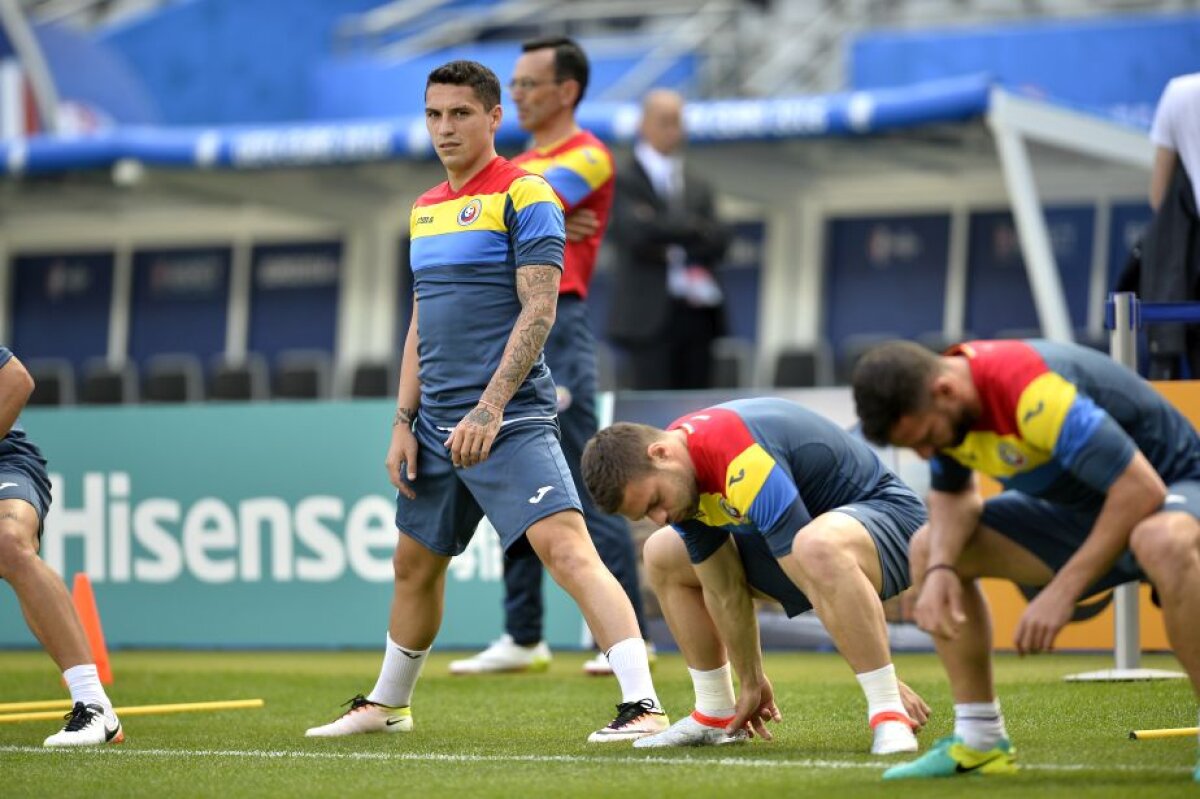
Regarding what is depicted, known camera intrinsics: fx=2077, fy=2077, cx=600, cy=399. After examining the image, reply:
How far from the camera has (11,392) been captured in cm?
715

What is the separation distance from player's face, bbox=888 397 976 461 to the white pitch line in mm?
1117

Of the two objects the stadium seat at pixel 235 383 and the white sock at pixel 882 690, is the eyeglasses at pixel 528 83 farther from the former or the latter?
the stadium seat at pixel 235 383

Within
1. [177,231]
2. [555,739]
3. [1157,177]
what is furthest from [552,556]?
[177,231]

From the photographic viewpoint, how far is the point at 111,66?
825 inches

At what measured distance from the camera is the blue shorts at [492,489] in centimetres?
678

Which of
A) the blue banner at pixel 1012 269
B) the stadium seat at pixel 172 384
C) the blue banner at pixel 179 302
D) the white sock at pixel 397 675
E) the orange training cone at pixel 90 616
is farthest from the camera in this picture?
the blue banner at pixel 179 302

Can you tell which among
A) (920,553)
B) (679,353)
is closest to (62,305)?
(679,353)

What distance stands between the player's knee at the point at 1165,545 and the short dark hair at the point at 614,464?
4.67 feet

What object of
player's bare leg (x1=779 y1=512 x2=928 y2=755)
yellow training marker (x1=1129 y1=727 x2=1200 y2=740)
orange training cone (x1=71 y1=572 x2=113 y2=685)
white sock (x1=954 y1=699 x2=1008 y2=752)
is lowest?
orange training cone (x1=71 y1=572 x2=113 y2=685)

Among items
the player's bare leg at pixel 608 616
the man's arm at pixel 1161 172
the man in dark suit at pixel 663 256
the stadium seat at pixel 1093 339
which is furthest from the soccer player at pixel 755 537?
the stadium seat at pixel 1093 339

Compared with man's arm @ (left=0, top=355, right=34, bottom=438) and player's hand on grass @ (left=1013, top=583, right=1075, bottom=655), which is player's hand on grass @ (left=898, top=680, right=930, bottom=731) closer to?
player's hand on grass @ (left=1013, top=583, right=1075, bottom=655)

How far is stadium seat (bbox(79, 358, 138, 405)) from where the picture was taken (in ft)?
60.8

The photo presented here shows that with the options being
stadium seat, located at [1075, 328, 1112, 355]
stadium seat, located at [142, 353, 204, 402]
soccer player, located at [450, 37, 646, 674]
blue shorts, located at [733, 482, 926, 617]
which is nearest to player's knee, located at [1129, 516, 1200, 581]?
blue shorts, located at [733, 482, 926, 617]

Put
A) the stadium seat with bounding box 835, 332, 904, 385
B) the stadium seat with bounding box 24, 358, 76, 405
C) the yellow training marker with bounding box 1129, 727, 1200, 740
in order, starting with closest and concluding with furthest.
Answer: the yellow training marker with bounding box 1129, 727, 1200, 740 → the stadium seat with bounding box 835, 332, 904, 385 → the stadium seat with bounding box 24, 358, 76, 405
